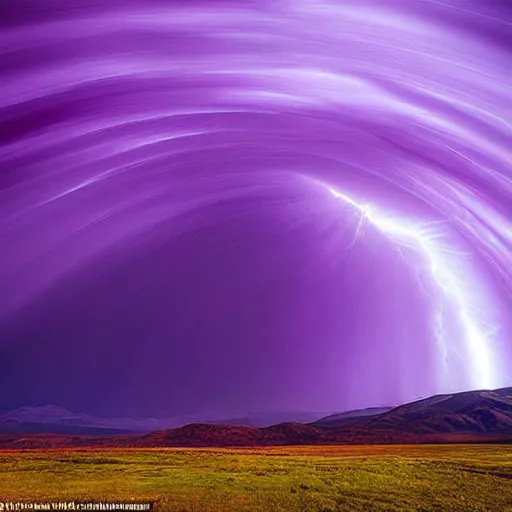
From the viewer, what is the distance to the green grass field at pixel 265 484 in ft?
104

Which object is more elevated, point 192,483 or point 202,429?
point 202,429

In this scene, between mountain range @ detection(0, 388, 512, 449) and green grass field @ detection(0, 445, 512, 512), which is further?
mountain range @ detection(0, 388, 512, 449)

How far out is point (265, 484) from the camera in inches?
1494

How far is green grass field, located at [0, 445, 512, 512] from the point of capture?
31672 mm

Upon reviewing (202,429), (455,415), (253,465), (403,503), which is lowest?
(403,503)

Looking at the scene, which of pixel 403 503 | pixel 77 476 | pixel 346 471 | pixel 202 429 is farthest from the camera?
pixel 202 429

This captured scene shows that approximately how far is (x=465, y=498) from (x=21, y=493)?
3191 centimetres

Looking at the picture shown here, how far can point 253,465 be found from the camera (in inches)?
1975

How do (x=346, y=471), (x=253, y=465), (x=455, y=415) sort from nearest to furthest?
(x=346, y=471) → (x=253, y=465) → (x=455, y=415)

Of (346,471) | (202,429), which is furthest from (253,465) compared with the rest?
(202,429)

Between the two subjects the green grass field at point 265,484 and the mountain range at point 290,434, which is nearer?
the green grass field at point 265,484

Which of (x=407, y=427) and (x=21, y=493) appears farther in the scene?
(x=407, y=427)

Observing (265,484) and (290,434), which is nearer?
(265,484)

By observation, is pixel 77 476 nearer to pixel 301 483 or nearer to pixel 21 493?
pixel 21 493
